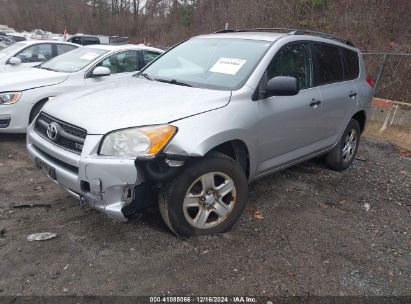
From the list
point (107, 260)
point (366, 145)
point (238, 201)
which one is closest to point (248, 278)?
point (238, 201)

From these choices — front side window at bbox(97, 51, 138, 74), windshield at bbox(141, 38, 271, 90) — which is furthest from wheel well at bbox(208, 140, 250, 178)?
front side window at bbox(97, 51, 138, 74)

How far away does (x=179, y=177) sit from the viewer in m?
3.19

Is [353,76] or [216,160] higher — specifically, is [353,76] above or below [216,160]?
above

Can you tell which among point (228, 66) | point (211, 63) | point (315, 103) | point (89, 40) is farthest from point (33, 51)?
point (89, 40)

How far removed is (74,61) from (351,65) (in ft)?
14.9

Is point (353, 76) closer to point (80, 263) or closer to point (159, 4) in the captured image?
point (80, 263)

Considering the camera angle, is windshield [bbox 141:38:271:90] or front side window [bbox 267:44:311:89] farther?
front side window [bbox 267:44:311:89]

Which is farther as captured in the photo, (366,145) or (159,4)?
(159,4)

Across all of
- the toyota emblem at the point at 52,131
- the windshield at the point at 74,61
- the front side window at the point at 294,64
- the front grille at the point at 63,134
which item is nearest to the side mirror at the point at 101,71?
the windshield at the point at 74,61

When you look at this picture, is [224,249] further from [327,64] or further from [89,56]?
[89,56]

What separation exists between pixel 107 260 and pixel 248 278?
3.58 feet

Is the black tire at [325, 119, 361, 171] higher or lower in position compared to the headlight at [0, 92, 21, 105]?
lower

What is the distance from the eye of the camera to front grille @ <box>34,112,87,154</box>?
Result: 3.18 metres

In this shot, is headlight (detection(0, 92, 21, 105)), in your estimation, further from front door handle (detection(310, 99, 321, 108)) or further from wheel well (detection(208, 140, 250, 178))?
front door handle (detection(310, 99, 321, 108))
